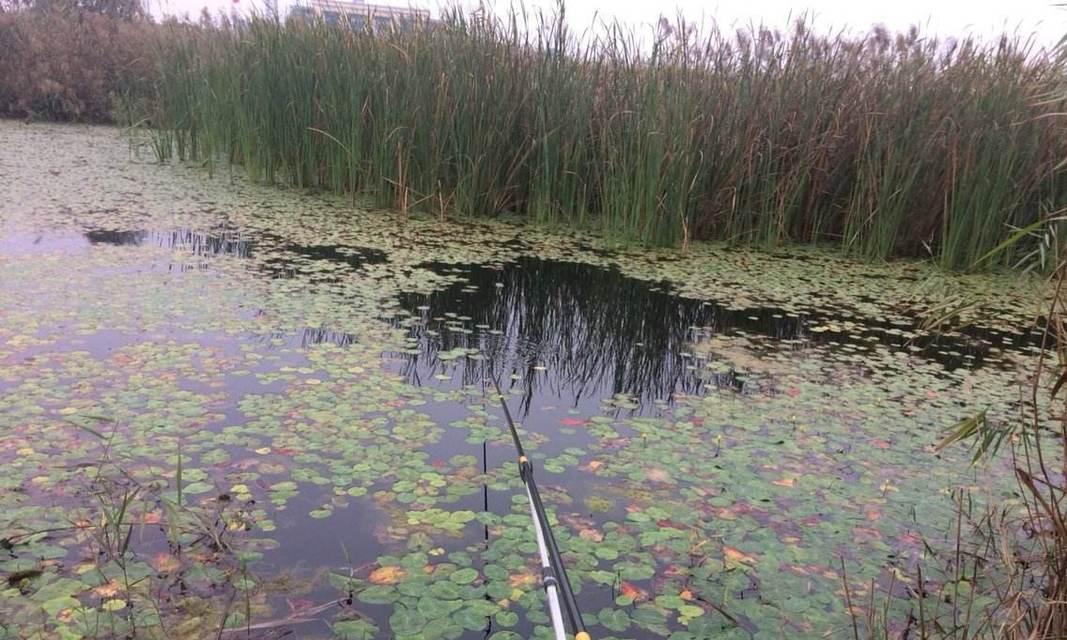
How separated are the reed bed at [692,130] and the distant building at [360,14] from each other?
0.49 ft

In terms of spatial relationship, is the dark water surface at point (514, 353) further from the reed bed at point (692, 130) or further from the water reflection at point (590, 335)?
the reed bed at point (692, 130)

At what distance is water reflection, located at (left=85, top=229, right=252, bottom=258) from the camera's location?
4.14m

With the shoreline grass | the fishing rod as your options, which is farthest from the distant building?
the fishing rod

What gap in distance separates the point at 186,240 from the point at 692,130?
307 centimetres

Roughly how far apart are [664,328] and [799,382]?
2.42ft

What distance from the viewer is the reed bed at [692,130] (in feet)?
15.8

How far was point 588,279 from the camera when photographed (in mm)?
4262

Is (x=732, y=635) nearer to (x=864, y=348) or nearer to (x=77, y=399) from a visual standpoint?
(x=77, y=399)

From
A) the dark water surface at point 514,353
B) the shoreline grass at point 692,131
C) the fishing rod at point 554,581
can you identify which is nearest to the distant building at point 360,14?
the shoreline grass at point 692,131

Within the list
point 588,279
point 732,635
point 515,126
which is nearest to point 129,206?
point 515,126

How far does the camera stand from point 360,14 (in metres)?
5.74

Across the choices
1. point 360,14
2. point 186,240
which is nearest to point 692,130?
point 360,14

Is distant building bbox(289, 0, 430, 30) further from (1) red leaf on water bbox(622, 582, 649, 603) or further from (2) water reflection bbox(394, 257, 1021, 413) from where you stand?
(1) red leaf on water bbox(622, 582, 649, 603)

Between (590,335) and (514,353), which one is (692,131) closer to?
(590,335)
